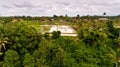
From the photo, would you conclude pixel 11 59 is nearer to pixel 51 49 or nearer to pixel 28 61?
pixel 28 61

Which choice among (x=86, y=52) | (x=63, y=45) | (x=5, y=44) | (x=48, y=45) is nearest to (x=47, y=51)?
(x=48, y=45)

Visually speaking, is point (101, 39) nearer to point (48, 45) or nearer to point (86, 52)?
point (86, 52)

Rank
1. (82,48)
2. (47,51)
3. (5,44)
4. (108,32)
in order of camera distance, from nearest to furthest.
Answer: (47,51) < (82,48) < (5,44) < (108,32)

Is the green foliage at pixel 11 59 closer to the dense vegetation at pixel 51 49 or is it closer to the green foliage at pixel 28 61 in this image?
the dense vegetation at pixel 51 49

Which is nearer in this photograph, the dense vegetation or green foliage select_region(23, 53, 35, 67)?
green foliage select_region(23, 53, 35, 67)

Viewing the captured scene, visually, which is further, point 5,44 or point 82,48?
point 5,44

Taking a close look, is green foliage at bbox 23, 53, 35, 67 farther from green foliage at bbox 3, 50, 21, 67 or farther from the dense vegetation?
green foliage at bbox 3, 50, 21, 67

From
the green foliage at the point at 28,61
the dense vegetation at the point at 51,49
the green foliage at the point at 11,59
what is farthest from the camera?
the green foliage at the point at 11,59

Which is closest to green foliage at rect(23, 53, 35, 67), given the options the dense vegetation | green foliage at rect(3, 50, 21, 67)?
the dense vegetation

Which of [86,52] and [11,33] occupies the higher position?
[11,33]

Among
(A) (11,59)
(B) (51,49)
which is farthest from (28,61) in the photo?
(B) (51,49)

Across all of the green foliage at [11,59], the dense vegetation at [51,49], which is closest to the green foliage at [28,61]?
the dense vegetation at [51,49]
